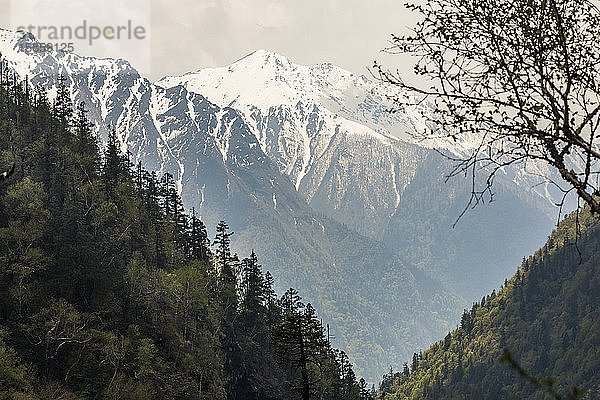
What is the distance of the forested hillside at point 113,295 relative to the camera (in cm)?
6066

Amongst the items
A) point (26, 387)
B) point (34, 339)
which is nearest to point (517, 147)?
point (26, 387)

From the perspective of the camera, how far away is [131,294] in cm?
7881

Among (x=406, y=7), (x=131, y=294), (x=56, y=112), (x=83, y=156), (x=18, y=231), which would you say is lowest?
(x=406, y=7)

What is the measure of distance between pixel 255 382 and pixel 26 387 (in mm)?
45572

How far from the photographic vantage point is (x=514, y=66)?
11156mm

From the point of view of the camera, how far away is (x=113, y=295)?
74438mm

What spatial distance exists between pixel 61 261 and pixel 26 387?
23.6 m

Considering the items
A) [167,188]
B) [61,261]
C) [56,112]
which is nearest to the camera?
[61,261]

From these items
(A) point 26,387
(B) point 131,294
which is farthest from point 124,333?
(A) point 26,387

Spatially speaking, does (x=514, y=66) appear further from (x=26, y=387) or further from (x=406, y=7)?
(x=26, y=387)

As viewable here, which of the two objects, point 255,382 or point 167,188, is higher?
point 167,188

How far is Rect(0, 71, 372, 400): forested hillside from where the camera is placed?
6066 cm

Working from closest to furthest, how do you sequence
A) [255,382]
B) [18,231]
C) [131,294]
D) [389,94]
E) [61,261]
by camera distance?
[389,94] < [18,231] < [61,261] < [131,294] < [255,382]

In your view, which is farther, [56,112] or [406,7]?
[56,112]
